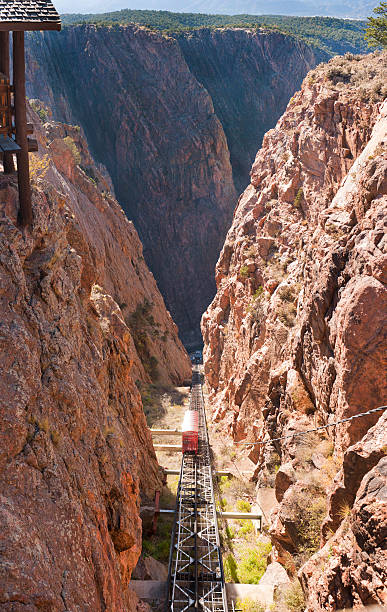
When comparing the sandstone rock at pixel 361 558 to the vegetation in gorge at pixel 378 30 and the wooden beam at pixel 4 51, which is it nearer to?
the wooden beam at pixel 4 51

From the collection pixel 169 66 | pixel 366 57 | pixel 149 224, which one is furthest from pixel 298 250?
pixel 169 66

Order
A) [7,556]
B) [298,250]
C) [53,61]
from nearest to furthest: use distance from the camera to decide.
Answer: [7,556], [298,250], [53,61]

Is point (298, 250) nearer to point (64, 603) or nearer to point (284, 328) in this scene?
point (284, 328)

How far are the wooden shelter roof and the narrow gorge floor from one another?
15.3 m

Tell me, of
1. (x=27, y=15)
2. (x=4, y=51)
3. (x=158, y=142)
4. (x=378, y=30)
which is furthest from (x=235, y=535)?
(x=158, y=142)

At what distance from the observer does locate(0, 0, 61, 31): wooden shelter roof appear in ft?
26.8

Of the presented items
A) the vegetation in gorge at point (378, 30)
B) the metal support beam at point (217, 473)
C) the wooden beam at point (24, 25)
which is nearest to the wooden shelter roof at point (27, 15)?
the wooden beam at point (24, 25)

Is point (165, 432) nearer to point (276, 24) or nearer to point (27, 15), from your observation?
point (27, 15)

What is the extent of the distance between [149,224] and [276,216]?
195 feet

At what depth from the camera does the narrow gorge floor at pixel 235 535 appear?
48.4 feet

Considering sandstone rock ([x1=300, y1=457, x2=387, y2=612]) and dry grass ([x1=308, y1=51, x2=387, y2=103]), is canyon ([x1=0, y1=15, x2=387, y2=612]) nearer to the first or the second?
sandstone rock ([x1=300, y1=457, x2=387, y2=612])

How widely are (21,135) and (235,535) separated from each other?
1786 centimetres

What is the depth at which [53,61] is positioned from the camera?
86125mm

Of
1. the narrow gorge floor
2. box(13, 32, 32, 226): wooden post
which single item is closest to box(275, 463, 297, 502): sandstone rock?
the narrow gorge floor
